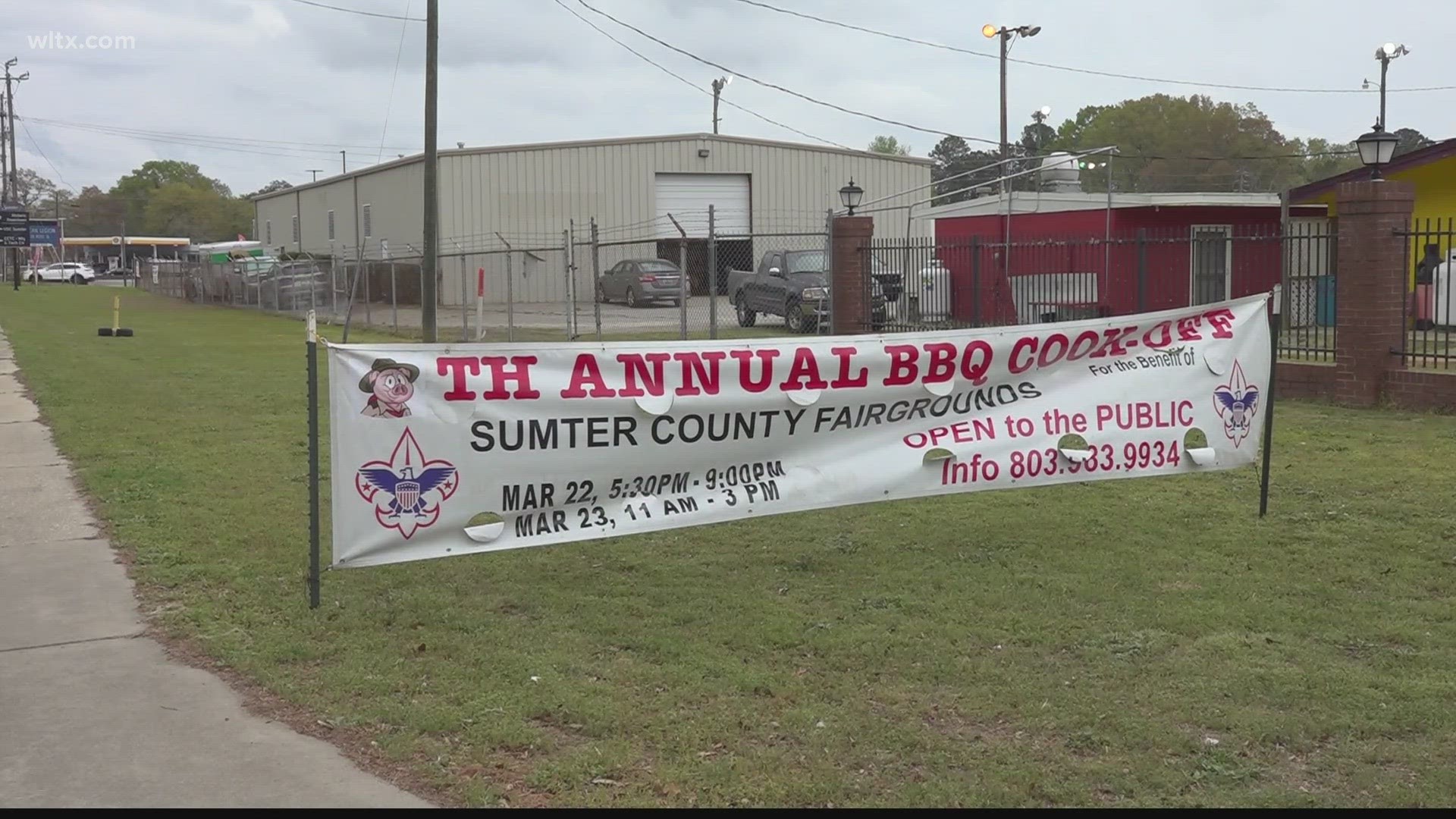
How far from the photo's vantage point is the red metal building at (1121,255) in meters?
22.0

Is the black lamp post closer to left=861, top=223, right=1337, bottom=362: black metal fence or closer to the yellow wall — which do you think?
left=861, top=223, right=1337, bottom=362: black metal fence

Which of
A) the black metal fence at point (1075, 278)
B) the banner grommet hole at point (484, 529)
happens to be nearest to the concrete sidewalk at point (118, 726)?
the banner grommet hole at point (484, 529)

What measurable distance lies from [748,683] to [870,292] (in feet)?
53.5

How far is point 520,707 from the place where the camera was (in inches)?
194

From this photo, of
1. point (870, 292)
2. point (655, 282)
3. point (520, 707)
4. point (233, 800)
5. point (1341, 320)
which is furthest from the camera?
point (655, 282)

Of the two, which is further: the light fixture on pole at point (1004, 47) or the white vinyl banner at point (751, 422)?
the light fixture on pole at point (1004, 47)

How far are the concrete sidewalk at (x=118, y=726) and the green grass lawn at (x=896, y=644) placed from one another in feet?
0.72

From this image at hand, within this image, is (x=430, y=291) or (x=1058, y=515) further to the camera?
(x=430, y=291)

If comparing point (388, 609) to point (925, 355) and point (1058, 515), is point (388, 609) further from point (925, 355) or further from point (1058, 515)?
point (1058, 515)

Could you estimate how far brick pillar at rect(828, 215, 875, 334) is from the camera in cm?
2081

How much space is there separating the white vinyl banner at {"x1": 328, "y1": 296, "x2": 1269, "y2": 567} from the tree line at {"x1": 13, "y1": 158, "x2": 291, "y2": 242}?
12593cm

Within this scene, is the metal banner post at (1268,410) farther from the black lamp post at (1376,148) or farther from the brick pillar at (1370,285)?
the black lamp post at (1376,148)

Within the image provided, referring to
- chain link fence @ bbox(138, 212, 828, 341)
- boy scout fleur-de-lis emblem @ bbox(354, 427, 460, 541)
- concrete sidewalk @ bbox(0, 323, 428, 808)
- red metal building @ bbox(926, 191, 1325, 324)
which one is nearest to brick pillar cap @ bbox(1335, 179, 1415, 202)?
chain link fence @ bbox(138, 212, 828, 341)

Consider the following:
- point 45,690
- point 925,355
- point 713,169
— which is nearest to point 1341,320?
point 925,355
